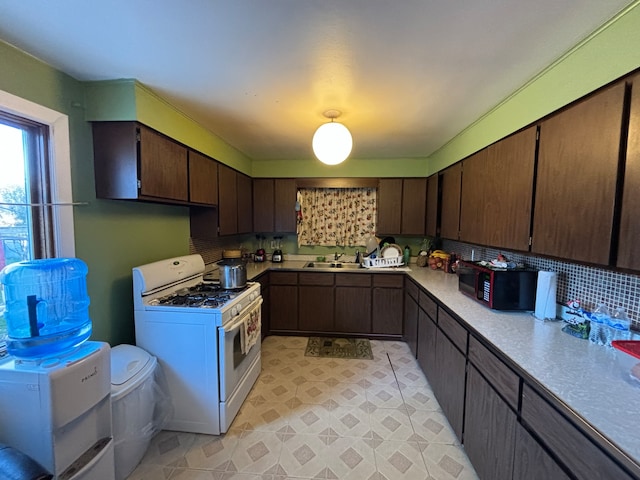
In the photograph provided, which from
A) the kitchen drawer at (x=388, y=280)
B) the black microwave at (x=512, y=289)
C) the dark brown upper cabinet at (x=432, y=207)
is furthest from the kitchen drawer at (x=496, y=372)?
the dark brown upper cabinet at (x=432, y=207)

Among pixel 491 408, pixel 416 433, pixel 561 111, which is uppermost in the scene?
pixel 561 111

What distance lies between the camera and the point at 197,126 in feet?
8.12

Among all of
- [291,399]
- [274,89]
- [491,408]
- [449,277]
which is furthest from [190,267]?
[449,277]

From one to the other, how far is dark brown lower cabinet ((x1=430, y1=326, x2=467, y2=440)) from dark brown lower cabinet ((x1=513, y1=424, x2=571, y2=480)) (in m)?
0.54

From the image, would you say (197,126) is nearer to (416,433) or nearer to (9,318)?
(9,318)

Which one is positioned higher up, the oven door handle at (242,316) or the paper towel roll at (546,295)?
the paper towel roll at (546,295)

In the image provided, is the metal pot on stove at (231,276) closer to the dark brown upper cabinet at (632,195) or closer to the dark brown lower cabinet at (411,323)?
the dark brown lower cabinet at (411,323)

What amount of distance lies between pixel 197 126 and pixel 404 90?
1819 mm

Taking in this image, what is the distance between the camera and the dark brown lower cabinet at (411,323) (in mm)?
2857

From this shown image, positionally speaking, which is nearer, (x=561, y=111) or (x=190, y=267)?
(x=561, y=111)

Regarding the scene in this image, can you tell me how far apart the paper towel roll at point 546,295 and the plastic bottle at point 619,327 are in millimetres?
306

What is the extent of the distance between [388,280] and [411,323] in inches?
22.2

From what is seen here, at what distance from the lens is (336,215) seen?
4.01m

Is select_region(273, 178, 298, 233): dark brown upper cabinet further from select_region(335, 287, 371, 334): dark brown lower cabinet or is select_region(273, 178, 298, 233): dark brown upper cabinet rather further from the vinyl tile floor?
the vinyl tile floor
